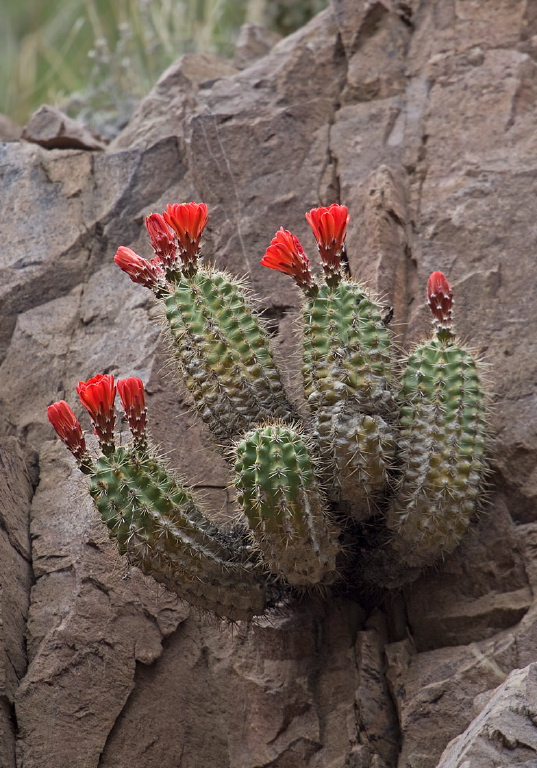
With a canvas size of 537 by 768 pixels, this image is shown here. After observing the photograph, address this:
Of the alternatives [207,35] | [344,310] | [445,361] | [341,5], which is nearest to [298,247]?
[344,310]

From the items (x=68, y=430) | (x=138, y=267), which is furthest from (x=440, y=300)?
(x=68, y=430)

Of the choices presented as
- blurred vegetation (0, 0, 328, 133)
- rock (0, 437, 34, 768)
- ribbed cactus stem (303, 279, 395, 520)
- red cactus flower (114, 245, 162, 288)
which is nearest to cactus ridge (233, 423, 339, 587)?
ribbed cactus stem (303, 279, 395, 520)

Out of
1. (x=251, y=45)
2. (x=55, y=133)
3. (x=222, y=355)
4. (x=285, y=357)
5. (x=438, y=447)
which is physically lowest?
(x=438, y=447)

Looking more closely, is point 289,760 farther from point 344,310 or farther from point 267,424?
point 344,310

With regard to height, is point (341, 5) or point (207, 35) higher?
point (207, 35)

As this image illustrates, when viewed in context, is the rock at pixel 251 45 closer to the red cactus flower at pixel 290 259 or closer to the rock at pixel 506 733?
the red cactus flower at pixel 290 259

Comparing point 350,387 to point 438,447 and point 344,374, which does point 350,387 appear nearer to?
point 344,374
